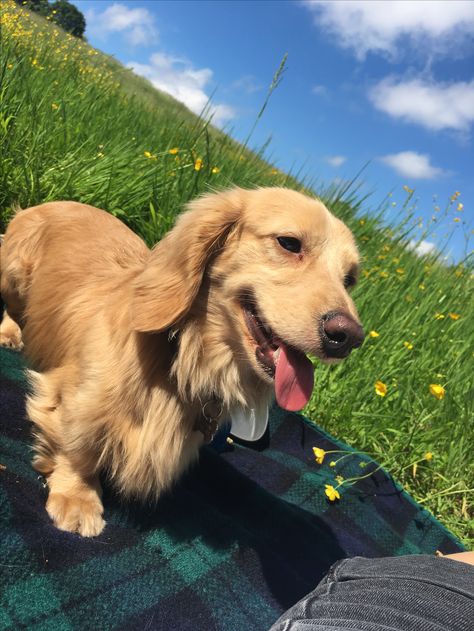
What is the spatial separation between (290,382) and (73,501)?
0.80 meters

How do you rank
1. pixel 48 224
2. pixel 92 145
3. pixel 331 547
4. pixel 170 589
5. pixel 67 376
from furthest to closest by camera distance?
pixel 92 145, pixel 48 224, pixel 331 547, pixel 67 376, pixel 170 589

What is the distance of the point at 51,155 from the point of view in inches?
133

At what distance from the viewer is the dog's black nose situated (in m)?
1.44

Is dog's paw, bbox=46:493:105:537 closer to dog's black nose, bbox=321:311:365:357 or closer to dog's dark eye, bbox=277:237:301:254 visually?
dog's black nose, bbox=321:311:365:357

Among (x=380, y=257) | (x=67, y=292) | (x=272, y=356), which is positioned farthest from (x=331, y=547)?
(x=380, y=257)

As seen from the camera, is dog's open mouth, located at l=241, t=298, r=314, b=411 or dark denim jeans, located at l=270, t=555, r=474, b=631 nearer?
dark denim jeans, located at l=270, t=555, r=474, b=631

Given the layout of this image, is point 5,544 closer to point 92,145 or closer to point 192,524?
point 192,524

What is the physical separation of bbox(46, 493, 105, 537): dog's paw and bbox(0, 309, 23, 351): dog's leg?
110 cm

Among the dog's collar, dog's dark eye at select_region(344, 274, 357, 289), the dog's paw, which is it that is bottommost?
the dog's paw

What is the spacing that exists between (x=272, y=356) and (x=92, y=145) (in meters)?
2.72

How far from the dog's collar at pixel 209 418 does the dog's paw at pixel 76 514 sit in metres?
0.42

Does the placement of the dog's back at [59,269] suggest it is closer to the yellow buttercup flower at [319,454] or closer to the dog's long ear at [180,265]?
the dog's long ear at [180,265]

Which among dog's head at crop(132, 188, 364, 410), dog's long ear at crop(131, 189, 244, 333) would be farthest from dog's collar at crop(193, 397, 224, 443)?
dog's long ear at crop(131, 189, 244, 333)

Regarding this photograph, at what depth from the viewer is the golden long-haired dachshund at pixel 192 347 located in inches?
62.1
